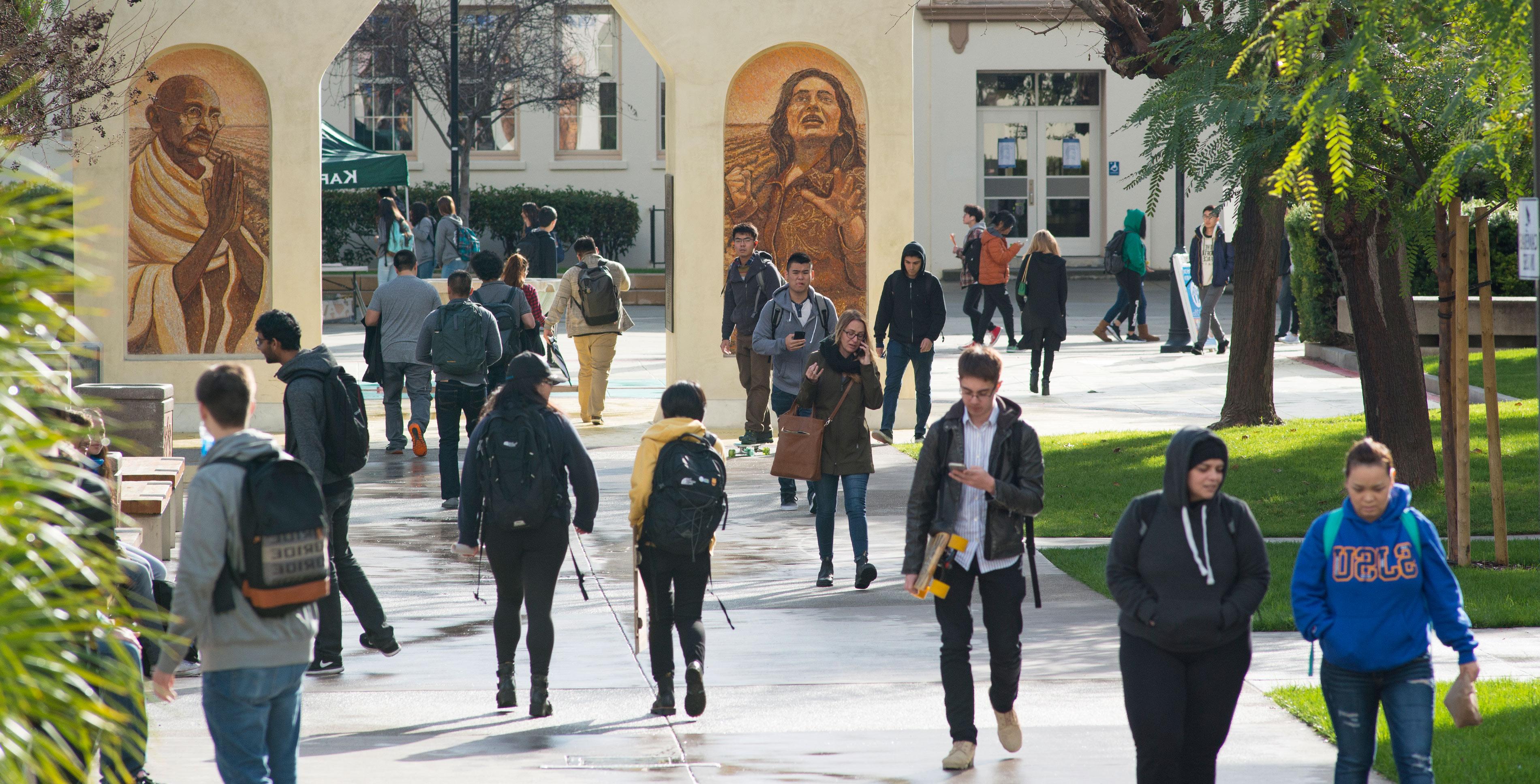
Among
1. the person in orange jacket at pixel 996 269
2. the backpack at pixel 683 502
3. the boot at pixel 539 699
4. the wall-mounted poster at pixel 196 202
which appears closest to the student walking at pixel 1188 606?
the backpack at pixel 683 502

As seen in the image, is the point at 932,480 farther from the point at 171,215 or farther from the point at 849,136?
the point at 171,215

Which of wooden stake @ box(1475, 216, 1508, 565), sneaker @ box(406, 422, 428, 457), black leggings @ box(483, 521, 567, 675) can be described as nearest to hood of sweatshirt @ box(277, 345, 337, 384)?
black leggings @ box(483, 521, 567, 675)

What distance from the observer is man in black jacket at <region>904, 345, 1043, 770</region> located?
19.8 feet

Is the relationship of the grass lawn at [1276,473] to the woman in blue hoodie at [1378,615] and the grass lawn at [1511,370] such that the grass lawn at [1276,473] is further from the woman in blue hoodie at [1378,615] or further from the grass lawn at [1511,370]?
the woman in blue hoodie at [1378,615]

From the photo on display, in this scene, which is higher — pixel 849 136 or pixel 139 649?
pixel 849 136

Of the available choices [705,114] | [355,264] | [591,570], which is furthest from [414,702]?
[355,264]

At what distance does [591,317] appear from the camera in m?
15.7

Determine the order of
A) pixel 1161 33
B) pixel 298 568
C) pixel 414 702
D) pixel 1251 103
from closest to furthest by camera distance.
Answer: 1. pixel 298 568
2. pixel 414 702
3. pixel 1251 103
4. pixel 1161 33

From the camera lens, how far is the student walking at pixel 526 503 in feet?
22.0

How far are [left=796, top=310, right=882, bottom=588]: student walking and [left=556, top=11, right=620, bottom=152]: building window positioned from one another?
1058 inches

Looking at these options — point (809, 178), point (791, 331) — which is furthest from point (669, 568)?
point (809, 178)

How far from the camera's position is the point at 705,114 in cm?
1600

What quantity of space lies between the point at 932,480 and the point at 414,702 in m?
2.51

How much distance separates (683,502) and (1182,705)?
94.8 inches
